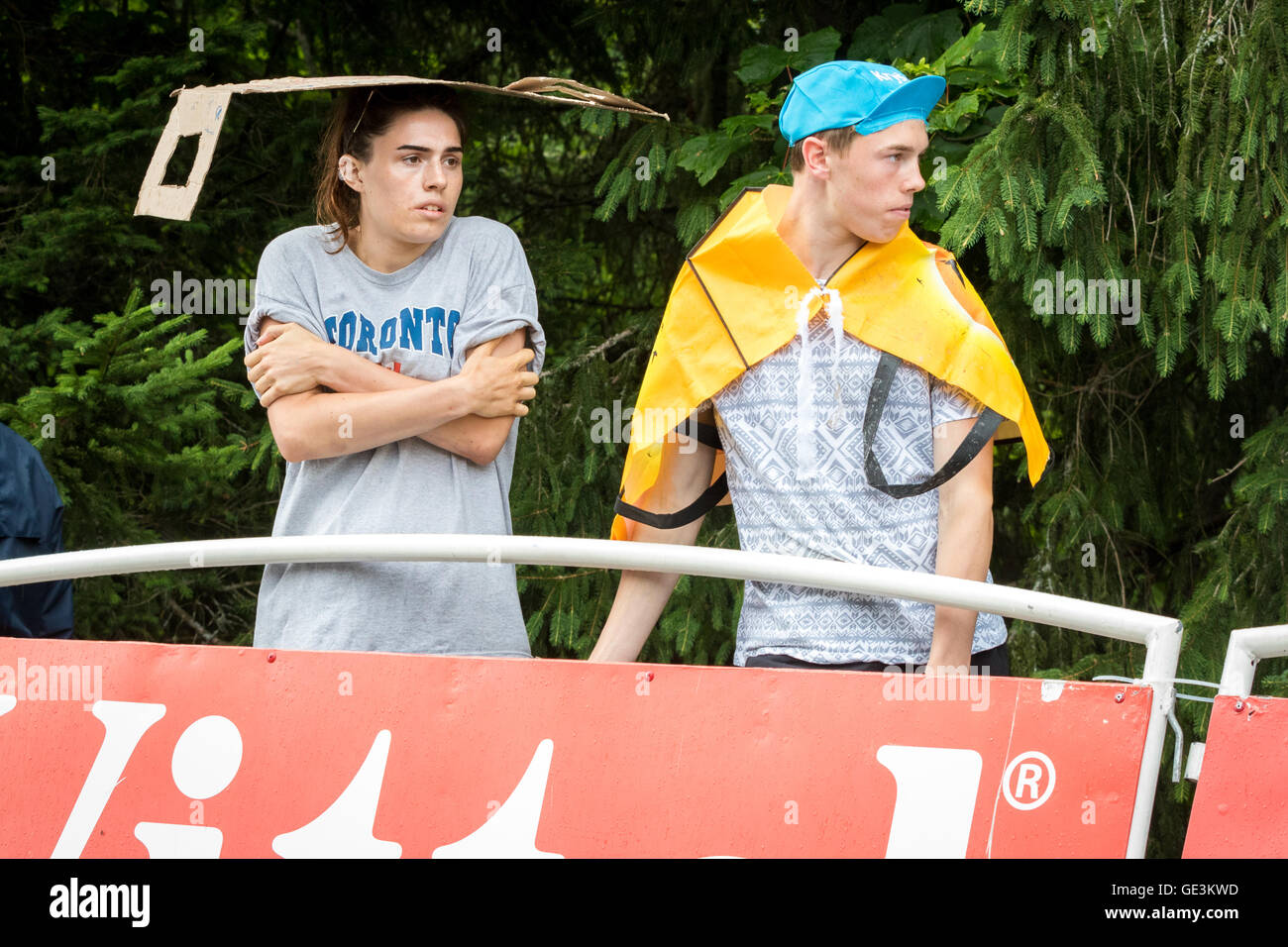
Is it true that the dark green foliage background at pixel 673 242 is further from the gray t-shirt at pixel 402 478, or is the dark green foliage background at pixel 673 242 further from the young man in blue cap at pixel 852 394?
the gray t-shirt at pixel 402 478

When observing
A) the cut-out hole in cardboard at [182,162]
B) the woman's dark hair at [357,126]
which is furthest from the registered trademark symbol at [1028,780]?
the cut-out hole in cardboard at [182,162]

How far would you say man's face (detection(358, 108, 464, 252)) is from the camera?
310 centimetres

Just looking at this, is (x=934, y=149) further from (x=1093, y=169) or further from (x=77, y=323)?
(x=77, y=323)

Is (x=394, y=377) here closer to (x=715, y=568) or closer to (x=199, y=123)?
(x=199, y=123)

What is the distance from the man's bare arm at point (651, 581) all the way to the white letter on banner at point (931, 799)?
773mm

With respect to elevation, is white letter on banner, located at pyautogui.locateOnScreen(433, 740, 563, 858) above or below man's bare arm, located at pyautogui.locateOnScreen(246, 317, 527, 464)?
below

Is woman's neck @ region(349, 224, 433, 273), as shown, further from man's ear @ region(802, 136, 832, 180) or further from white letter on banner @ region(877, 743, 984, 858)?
white letter on banner @ region(877, 743, 984, 858)

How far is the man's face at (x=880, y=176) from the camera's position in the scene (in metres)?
2.82

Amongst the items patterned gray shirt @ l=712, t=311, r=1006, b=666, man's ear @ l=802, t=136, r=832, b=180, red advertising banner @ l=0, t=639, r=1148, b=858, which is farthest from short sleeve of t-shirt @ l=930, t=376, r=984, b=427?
red advertising banner @ l=0, t=639, r=1148, b=858

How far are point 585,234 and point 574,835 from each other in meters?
5.13

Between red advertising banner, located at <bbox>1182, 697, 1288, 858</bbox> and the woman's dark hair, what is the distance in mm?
1990

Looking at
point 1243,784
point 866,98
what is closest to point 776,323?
point 866,98

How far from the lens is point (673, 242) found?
6910 millimetres

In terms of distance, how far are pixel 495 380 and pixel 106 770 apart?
107 centimetres
